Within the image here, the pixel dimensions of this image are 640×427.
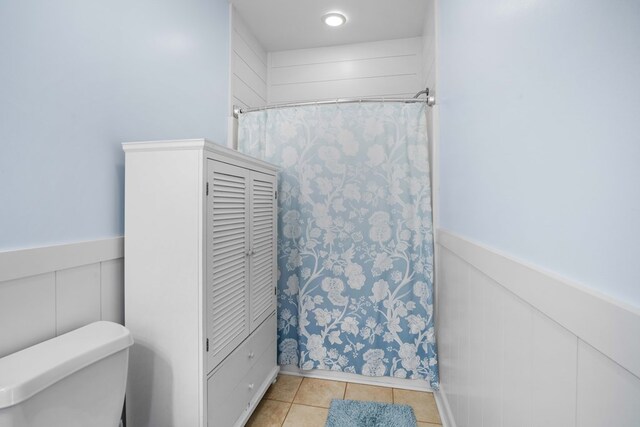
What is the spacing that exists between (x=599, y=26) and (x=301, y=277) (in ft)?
5.71

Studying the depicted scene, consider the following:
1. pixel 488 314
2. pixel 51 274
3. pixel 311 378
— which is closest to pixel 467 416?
pixel 488 314

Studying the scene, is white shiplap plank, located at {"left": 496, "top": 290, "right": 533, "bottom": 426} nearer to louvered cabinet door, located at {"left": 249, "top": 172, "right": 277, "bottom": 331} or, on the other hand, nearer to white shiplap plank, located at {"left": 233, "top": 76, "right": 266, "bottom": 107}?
louvered cabinet door, located at {"left": 249, "top": 172, "right": 277, "bottom": 331}

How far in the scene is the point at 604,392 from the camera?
479 millimetres

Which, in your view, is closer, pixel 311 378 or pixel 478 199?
pixel 478 199

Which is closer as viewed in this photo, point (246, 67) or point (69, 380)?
point (69, 380)

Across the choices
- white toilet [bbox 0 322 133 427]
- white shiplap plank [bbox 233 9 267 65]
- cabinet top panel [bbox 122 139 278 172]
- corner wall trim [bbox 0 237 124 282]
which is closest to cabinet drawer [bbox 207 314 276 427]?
white toilet [bbox 0 322 133 427]

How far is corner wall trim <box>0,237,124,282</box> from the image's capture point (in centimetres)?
86

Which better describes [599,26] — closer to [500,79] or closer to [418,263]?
[500,79]

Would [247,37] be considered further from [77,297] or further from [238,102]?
[77,297]

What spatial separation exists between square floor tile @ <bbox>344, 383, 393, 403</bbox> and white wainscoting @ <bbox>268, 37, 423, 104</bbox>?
6.55 ft

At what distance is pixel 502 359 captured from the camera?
86 centimetres

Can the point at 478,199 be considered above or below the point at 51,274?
above

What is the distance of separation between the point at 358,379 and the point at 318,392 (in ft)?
0.88

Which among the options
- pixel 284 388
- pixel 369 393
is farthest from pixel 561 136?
pixel 284 388
